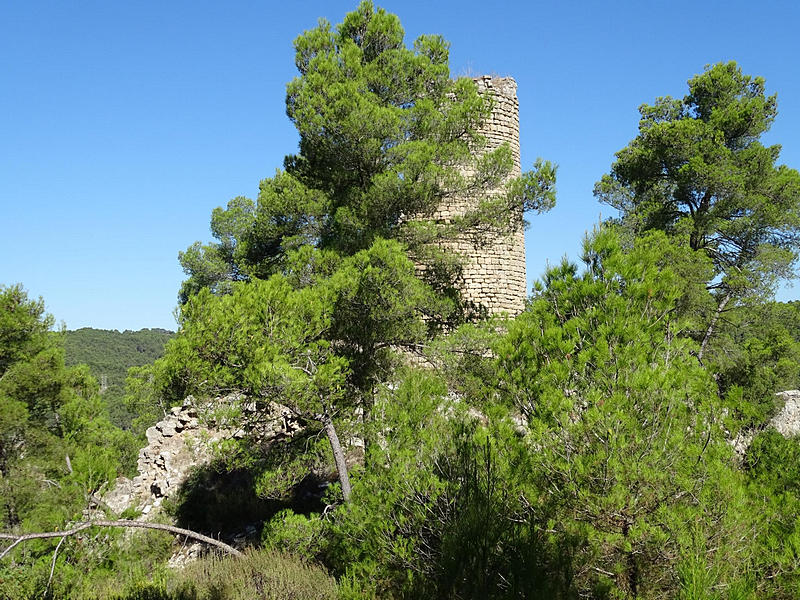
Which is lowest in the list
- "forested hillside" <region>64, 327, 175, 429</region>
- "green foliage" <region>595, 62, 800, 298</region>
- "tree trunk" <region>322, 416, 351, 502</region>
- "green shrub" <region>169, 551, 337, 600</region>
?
"green shrub" <region>169, 551, 337, 600</region>

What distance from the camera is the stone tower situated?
39.0ft

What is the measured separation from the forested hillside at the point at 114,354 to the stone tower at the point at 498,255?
31.3 m

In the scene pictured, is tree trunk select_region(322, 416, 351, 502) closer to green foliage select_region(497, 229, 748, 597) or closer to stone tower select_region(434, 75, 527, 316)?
green foliage select_region(497, 229, 748, 597)

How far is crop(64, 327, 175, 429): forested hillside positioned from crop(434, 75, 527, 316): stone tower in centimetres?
3131

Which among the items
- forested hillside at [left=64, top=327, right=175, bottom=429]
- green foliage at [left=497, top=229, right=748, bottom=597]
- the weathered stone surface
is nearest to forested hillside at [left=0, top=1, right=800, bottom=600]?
green foliage at [left=497, top=229, right=748, bottom=597]

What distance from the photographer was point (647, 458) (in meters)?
3.52

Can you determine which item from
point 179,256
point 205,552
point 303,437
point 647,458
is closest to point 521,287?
point 303,437

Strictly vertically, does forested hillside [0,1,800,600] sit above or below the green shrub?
above

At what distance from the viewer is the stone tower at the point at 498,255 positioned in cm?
1188

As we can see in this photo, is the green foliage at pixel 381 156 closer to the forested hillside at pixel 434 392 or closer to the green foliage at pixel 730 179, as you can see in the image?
the forested hillside at pixel 434 392

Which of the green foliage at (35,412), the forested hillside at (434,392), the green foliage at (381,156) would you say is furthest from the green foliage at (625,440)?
the green foliage at (35,412)

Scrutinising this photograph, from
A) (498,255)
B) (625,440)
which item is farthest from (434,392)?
(498,255)

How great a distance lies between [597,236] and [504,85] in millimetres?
9685

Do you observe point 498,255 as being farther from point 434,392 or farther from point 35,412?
point 35,412
